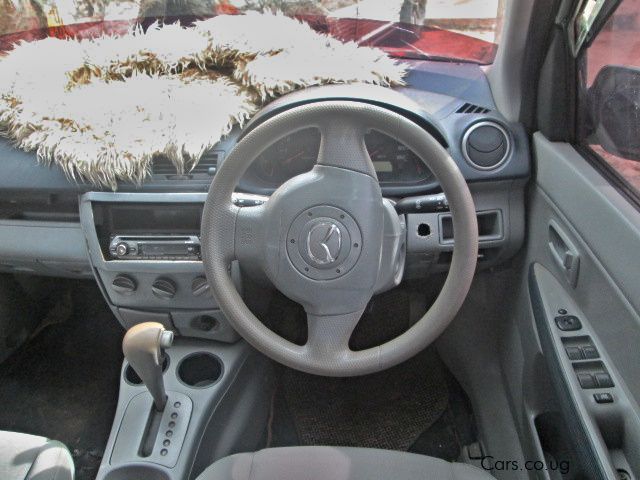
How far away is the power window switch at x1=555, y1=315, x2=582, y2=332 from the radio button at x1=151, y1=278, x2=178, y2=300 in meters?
1.00

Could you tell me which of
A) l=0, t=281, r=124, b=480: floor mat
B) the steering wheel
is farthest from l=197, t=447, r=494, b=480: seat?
l=0, t=281, r=124, b=480: floor mat

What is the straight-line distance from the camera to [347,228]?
4.46 feet

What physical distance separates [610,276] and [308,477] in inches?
28.3

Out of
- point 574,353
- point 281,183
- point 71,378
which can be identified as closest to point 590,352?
point 574,353

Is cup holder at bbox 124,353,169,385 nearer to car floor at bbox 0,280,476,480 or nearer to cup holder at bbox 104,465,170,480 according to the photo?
cup holder at bbox 104,465,170,480

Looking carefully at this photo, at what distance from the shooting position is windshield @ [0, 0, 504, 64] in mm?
1873

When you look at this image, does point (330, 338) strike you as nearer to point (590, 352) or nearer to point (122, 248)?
point (590, 352)

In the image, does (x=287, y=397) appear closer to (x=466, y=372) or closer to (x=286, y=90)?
(x=466, y=372)

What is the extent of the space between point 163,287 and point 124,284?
0.11 meters

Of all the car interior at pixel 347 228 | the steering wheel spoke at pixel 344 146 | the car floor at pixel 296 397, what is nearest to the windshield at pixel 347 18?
the car interior at pixel 347 228

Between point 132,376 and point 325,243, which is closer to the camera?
point 325,243

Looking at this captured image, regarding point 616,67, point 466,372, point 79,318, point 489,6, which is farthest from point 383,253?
point 79,318

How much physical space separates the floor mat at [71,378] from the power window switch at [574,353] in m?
1.48

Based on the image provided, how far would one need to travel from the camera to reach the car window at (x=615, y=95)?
1.42 metres
